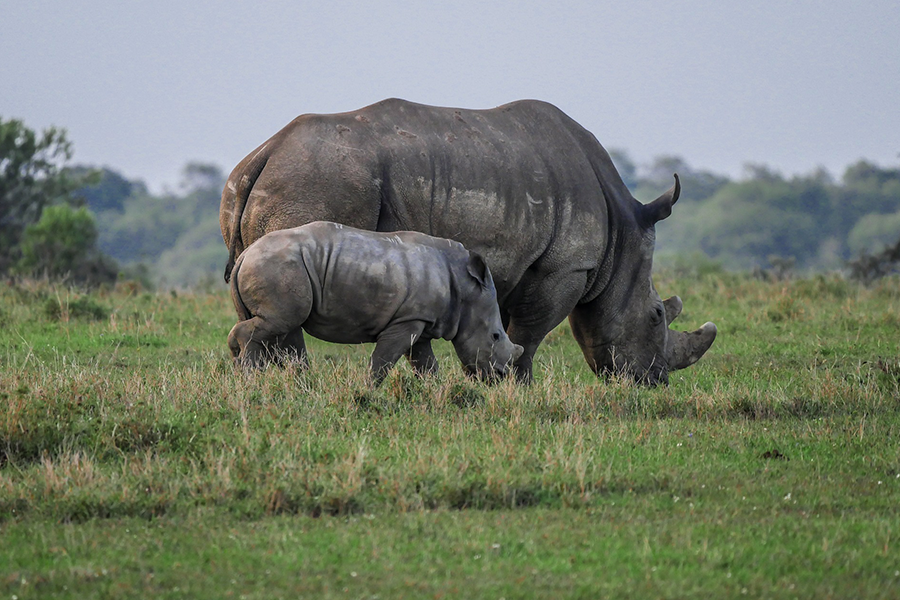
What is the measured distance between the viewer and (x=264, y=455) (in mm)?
6457

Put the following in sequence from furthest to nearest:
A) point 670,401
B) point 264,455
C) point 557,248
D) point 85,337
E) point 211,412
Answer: point 85,337 → point 557,248 → point 670,401 → point 211,412 → point 264,455

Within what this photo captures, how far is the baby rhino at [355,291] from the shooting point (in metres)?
8.22

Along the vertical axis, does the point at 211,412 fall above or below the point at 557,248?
below

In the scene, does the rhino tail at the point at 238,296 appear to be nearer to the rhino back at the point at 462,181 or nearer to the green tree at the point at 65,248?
the rhino back at the point at 462,181

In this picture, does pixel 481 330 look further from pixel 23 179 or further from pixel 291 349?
pixel 23 179

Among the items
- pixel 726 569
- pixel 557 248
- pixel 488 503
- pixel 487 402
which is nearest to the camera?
pixel 726 569

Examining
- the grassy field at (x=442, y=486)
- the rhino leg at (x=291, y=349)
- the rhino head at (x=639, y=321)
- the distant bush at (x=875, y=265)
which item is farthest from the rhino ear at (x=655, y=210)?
the distant bush at (x=875, y=265)

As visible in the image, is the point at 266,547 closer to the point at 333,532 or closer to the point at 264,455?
the point at 333,532

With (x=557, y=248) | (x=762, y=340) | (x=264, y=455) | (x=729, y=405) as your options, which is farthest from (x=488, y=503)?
(x=762, y=340)

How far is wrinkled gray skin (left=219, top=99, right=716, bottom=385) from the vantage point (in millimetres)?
9016

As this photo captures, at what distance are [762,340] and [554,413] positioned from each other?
5.54 meters

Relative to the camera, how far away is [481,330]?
A: 9055mm

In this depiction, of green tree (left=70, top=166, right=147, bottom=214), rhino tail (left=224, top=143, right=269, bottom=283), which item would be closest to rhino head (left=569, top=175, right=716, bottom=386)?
rhino tail (left=224, top=143, right=269, bottom=283)

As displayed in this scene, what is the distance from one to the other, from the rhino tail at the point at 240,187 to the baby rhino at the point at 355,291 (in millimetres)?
821
